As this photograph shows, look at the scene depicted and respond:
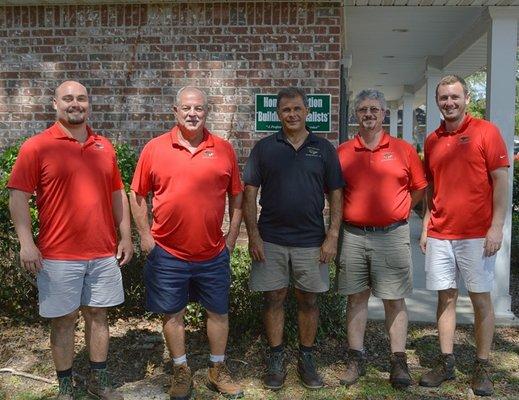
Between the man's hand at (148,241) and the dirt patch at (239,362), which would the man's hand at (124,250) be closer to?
the man's hand at (148,241)

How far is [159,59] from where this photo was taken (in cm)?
554

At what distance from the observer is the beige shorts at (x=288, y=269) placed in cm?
407

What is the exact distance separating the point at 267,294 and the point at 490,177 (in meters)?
1.64

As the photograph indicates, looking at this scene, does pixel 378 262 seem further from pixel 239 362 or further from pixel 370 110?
pixel 239 362

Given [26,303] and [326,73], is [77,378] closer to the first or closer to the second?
[26,303]

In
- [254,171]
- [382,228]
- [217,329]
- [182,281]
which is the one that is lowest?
[217,329]

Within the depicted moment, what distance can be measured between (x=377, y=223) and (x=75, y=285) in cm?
192

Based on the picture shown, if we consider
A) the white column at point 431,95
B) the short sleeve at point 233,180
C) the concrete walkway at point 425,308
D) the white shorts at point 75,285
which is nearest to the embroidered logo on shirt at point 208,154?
the short sleeve at point 233,180

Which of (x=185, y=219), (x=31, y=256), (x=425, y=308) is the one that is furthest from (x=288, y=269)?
(x=425, y=308)

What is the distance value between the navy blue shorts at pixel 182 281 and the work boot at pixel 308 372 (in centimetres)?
67

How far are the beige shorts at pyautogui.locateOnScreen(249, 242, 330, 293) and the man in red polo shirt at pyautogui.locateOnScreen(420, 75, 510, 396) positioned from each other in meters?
0.77

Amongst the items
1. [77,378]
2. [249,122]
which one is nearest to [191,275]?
[77,378]

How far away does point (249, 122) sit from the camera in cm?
552

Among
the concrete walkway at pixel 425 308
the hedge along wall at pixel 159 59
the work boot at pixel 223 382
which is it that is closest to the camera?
the work boot at pixel 223 382
